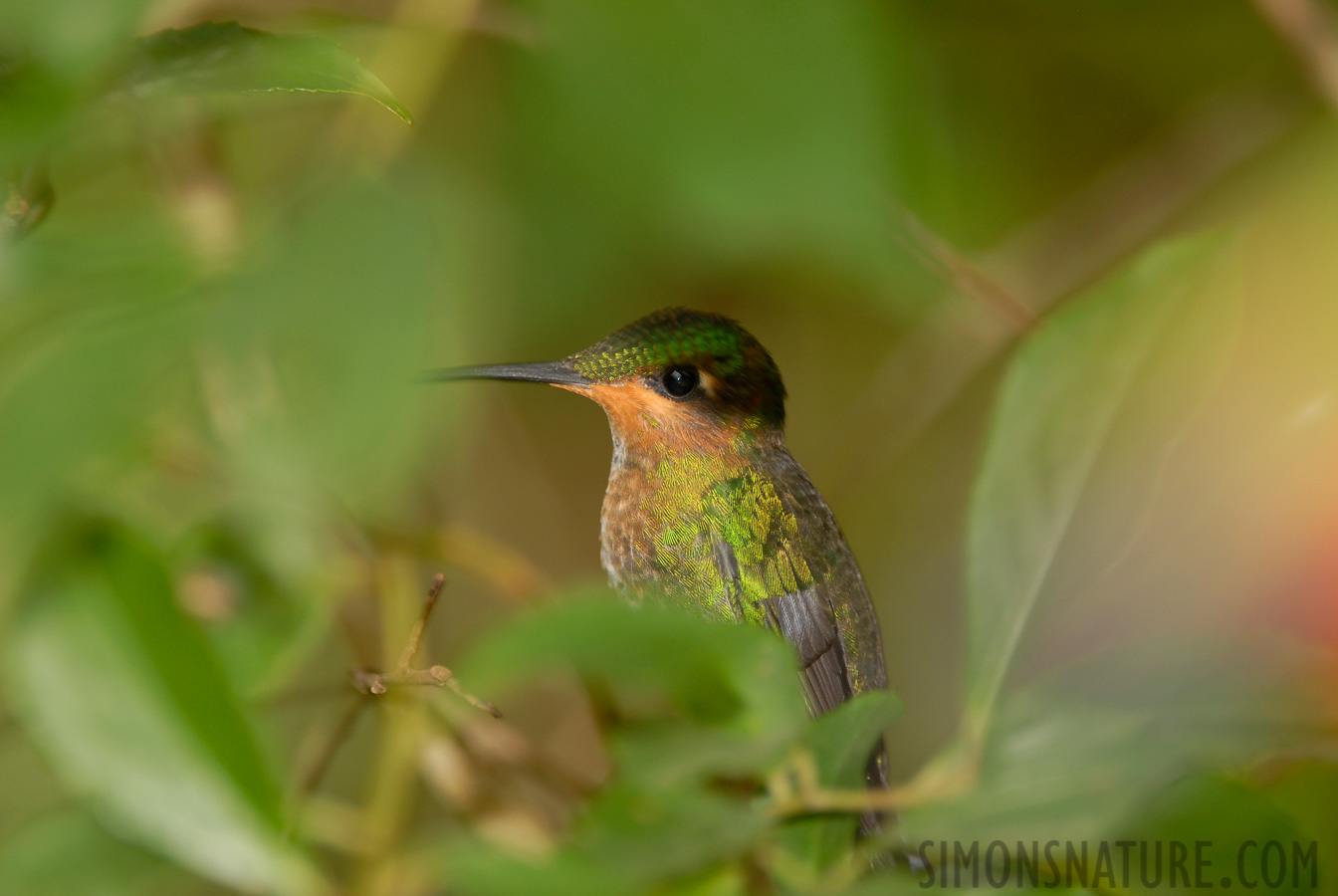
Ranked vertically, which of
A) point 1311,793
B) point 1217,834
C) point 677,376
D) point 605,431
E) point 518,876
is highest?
point 605,431

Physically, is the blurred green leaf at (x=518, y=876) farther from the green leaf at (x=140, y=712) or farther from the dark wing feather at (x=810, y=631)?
the dark wing feather at (x=810, y=631)

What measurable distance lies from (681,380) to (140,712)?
47cm

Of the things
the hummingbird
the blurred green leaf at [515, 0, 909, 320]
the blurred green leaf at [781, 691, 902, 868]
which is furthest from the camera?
the blurred green leaf at [515, 0, 909, 320]

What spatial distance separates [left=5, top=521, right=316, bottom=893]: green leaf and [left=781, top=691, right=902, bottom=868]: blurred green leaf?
11.7 inches

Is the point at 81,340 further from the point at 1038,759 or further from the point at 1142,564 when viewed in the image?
the point at 1142,564

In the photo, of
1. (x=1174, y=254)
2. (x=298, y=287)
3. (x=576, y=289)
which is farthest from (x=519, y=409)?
(x=1174, y=254)

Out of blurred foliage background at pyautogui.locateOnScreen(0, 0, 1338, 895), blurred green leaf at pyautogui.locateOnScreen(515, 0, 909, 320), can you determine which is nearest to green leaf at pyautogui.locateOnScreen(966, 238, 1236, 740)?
blurred foliage background at pyautogui.locateOnScreen(0, 0, 1338, 895)

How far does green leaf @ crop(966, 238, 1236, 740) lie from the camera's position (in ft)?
2.28

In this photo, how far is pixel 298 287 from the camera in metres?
0.87

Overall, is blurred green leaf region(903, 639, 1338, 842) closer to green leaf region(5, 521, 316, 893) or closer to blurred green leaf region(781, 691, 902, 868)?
blurred green leaf region(781, 691, 902, 868)

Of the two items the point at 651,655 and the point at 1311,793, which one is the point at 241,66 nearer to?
the point at 651,655

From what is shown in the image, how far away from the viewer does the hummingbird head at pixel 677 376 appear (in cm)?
96

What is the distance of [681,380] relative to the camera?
0.99m

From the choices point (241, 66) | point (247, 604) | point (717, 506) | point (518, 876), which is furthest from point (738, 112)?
point (518, 876)
